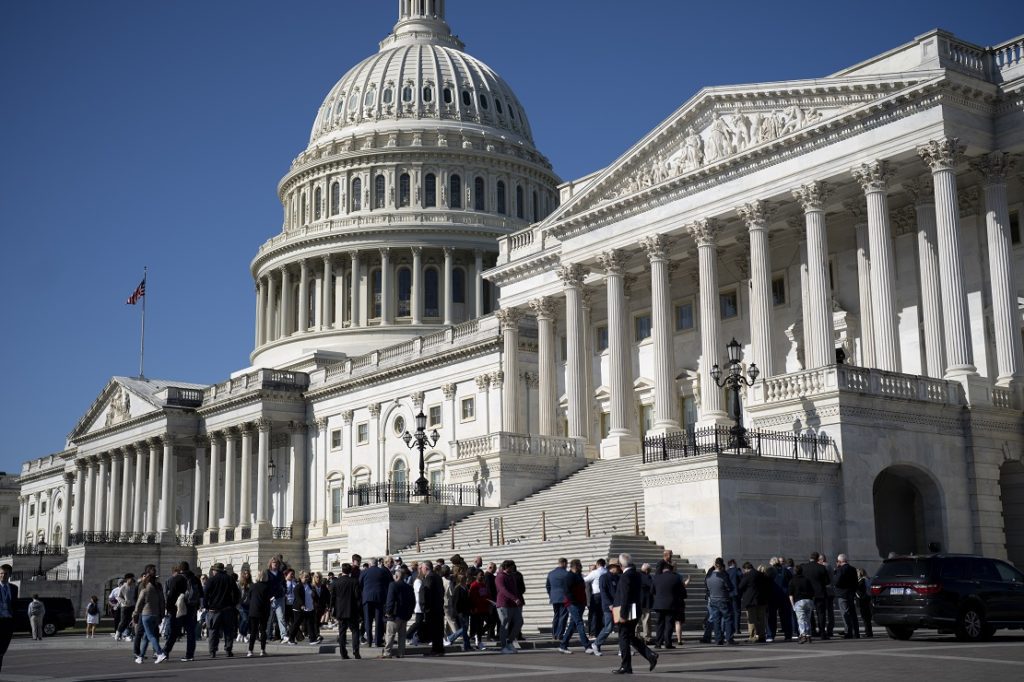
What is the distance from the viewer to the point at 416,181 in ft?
351

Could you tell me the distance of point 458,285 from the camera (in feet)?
342

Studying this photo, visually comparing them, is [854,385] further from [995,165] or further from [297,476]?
[297,476]

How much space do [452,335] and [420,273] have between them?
29.1 meters

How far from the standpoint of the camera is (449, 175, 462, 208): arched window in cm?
10744

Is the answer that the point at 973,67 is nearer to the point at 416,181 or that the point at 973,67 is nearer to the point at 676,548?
the point at 676,548

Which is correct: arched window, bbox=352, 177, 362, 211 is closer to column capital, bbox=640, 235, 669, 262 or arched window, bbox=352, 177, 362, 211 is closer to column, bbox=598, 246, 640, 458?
column, bbox=598, 246, 640, 458

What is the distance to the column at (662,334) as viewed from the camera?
49.8 meters

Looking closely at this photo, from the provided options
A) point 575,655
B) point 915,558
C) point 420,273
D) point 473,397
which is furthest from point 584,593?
point 420,273

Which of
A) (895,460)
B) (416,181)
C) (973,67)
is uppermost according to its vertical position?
(416,181)

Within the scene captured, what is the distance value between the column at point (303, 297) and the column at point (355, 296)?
472cm

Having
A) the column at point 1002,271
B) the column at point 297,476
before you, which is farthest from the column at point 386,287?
the column at point 1002,271

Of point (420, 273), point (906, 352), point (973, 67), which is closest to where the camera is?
point (973, 67)

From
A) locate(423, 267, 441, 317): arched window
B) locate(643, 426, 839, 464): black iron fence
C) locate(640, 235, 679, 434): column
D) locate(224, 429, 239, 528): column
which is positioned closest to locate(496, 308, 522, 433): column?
locate(640, 235, 679, 434): column

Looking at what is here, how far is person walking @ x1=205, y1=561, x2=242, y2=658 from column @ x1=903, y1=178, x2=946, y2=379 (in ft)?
76.6
